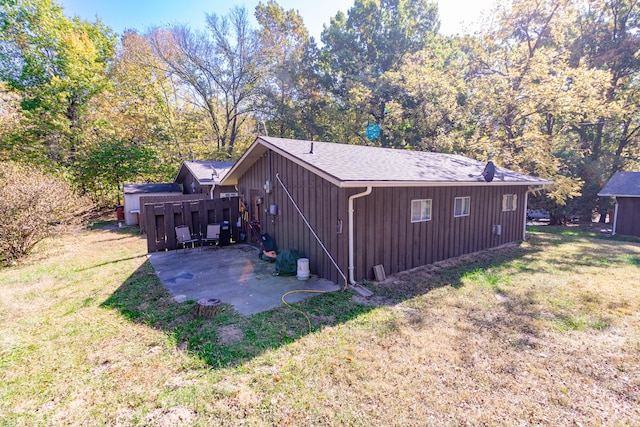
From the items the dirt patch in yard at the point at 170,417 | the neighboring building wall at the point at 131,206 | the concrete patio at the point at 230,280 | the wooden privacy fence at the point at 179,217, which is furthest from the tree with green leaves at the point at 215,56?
the dirt patch in yard at the point at 170,417

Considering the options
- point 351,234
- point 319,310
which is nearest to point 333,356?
point 319,310

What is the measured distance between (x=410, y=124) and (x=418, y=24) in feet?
26.6

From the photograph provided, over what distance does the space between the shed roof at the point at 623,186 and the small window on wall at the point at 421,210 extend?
1212 centimetres

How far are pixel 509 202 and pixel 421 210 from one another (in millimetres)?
4713

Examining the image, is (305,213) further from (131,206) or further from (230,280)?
(131,206)

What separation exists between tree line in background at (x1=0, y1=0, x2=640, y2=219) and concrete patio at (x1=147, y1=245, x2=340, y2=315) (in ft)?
40.6

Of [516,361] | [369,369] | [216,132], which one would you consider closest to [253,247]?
[369,369]

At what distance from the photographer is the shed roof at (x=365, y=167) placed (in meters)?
5.46

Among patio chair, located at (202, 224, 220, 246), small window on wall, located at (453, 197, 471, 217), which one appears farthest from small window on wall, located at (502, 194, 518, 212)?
patio chair, located at (202, 224, 220, 246)

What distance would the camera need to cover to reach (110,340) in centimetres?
387

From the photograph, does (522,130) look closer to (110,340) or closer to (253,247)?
(253,247)

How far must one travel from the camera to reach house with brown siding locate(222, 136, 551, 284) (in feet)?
18.8

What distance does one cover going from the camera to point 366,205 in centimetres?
582

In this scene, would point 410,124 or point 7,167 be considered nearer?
point 7,167
